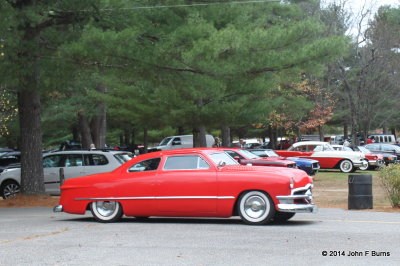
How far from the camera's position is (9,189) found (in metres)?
22.7

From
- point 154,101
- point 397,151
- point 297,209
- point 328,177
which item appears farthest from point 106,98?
point 297,209

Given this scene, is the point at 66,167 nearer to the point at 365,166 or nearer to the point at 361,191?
the point at 361,191

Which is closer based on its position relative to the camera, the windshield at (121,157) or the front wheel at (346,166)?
the windshield at (121,157)

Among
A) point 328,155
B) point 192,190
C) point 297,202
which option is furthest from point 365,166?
point 192,190

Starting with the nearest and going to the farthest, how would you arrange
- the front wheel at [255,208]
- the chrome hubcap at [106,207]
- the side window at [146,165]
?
the front wheel at [255,208] < the side window at [146,165] < the chrome hubcap at [106,207]

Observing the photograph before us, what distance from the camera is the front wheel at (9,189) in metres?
22.6

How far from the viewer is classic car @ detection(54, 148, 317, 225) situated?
12.2 m

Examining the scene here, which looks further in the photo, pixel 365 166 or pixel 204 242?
pixel 365 166

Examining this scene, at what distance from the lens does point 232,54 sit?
18.1m

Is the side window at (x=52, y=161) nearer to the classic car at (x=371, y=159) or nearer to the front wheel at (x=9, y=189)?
the front wheel at (x=9, y=189)

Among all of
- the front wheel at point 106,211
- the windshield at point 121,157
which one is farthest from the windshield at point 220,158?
the windshield at point 121,157

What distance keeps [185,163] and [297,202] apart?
7.41 feet

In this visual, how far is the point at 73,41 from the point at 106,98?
13.7 m

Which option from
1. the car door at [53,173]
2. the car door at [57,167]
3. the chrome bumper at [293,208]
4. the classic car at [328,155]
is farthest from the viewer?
the classic car at [328,155]
